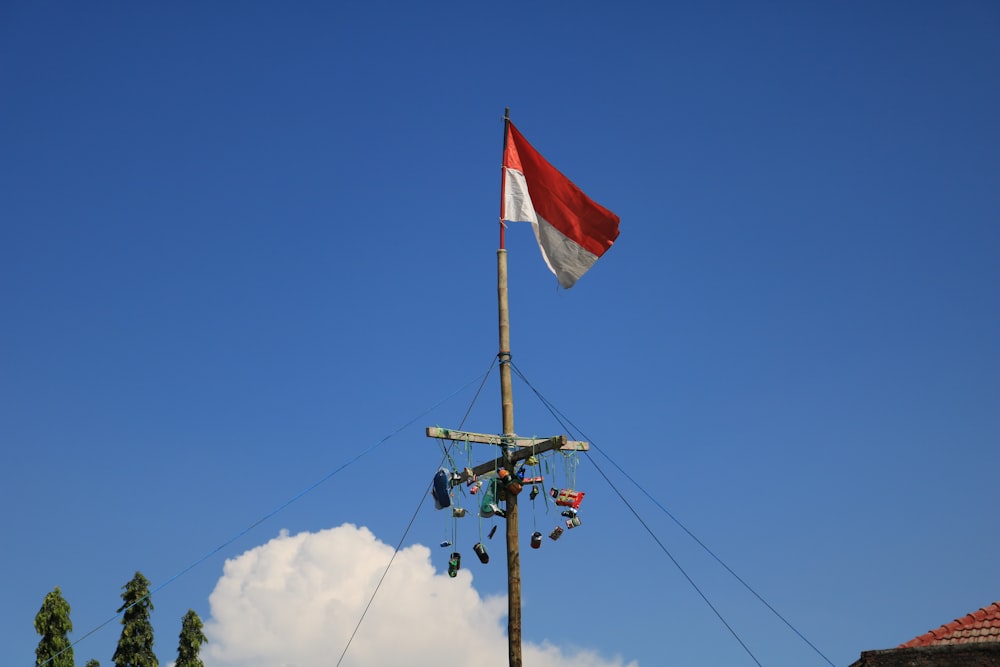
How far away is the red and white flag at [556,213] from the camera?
22422mm

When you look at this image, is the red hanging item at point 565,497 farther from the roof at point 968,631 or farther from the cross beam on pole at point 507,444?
the roof at point 968,631

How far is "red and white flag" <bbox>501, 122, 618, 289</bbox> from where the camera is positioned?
73.6ft

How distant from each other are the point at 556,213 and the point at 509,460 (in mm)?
5736

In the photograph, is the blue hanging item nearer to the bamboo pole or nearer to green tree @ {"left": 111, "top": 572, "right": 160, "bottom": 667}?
the bamboo pole

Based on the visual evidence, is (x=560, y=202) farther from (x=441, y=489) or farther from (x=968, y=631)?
(x=968, y=631)

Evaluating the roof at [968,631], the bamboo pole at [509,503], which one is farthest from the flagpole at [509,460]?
the roof at [968,631]

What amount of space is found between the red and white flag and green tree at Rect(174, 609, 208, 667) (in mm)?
24241

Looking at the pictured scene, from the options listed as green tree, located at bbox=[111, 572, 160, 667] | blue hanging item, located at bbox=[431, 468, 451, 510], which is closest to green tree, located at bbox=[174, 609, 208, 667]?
green tree, located at bbox=[111, 572, 160, 667]

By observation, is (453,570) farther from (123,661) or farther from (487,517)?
(123,661)

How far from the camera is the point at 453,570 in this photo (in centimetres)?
2011

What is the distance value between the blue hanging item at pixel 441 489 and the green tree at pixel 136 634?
21.2m

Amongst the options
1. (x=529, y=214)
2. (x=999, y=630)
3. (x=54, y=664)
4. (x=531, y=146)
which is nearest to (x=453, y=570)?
(x=529, y=214)

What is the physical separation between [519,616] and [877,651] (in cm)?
851

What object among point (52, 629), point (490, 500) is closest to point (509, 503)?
point (490, 500)
